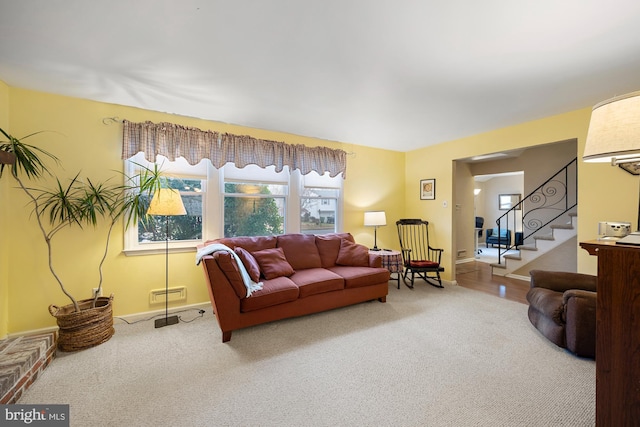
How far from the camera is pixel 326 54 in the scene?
6.57 feet

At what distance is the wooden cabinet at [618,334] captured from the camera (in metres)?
1.08

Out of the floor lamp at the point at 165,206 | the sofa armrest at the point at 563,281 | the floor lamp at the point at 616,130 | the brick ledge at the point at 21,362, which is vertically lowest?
the brick ledge at the point at 21,362

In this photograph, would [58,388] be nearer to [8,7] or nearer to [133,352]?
[133,352]

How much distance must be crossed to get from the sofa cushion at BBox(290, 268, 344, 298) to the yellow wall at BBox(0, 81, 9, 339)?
8.94 feet

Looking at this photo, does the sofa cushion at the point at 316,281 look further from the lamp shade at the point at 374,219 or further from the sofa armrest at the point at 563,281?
the sofa armrest at the point at 563,281

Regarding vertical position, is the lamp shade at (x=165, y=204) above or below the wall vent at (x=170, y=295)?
→ above

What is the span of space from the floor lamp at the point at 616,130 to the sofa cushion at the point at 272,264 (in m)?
2.73

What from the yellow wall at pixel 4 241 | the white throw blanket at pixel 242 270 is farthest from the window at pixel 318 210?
the yellow wall at pixel 4 241

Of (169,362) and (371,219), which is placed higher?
(371,219)

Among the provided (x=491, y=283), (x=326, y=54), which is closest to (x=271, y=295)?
(x=326, y=54)

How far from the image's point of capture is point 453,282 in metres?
4.46

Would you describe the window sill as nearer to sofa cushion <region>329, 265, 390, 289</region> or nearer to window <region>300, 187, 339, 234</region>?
window <region>300, 187, 339, 234</region>

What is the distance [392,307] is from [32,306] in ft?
12.9

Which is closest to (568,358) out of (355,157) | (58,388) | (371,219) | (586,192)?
(586,192)
